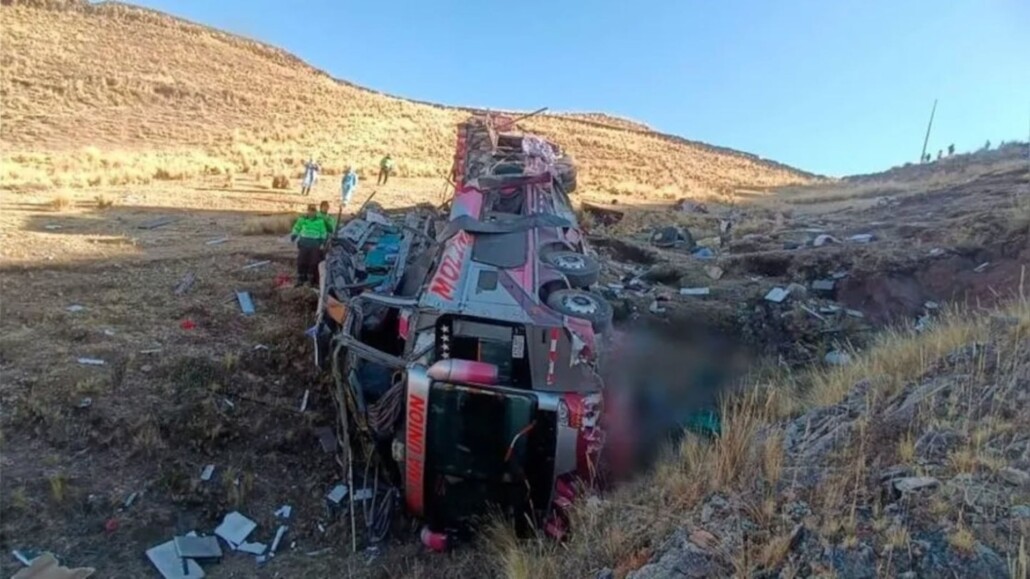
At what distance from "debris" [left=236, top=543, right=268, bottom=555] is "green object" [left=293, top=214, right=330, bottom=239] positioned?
16.1 feet

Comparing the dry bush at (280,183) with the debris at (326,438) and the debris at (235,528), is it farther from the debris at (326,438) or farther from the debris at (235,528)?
the debris at (235,528)

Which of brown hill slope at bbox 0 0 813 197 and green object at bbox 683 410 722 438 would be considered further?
brown hill slope at bbox 0 0 813 197

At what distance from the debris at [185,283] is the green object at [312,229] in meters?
1.43

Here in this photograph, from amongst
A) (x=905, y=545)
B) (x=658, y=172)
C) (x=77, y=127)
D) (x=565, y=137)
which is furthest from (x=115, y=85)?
(x=905, y=545)

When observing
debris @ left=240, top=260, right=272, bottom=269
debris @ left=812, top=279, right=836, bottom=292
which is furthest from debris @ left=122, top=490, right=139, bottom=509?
debris @ left=812, top=279, right=836, bottom=292

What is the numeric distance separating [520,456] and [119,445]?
347 cm

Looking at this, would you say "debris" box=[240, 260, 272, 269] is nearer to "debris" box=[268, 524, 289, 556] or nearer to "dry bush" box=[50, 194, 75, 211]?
"debris" box=[268, 524, 289, 556]

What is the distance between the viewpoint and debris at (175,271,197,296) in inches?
371

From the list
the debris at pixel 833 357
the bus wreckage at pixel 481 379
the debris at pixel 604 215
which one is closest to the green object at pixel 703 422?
the bus wreckage at pixel 481 379

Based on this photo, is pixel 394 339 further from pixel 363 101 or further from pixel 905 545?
pixel 363 101

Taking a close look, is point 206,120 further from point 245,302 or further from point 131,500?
point 131,500

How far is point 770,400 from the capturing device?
5297mm

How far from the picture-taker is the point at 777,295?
9.92 meters

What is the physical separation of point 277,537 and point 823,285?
798cm
